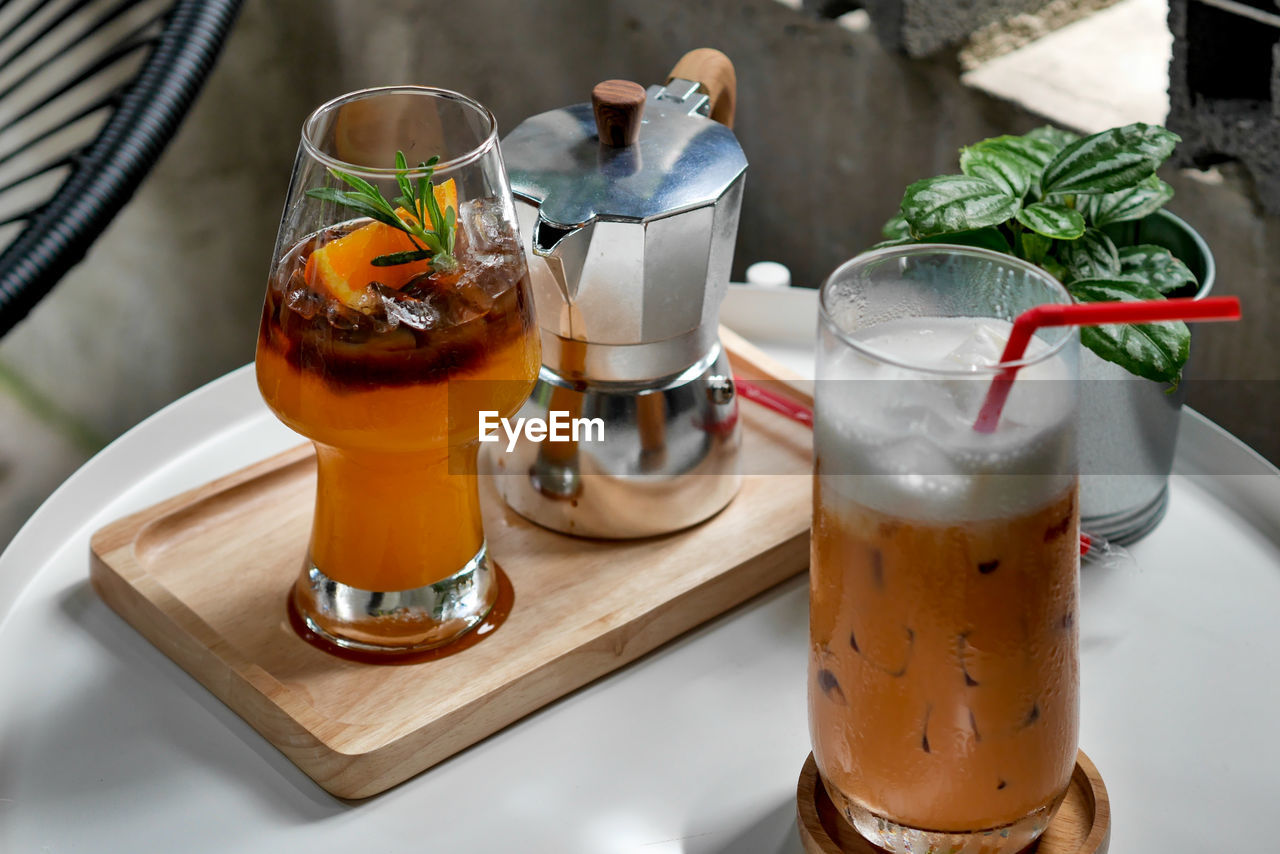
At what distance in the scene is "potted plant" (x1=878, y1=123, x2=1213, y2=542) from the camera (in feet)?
2.68

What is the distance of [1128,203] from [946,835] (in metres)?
0.45

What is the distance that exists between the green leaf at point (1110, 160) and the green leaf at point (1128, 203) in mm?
39

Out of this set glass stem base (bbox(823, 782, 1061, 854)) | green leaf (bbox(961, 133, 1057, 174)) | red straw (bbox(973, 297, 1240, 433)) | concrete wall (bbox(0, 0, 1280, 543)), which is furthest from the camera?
concrete wall (bbox(0, 0, 1280, 543))

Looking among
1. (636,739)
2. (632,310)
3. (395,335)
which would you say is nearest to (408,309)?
(395,335)

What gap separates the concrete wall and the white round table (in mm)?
709

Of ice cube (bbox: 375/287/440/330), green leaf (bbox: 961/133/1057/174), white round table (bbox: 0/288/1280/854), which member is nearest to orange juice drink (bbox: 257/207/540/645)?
ice cube (bbox: 375/287/440/330)

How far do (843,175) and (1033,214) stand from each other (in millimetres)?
898

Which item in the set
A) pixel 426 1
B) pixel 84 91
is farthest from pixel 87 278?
pixel 426 1

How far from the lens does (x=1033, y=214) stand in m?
0.83

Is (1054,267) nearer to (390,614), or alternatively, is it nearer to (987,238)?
(987,238)

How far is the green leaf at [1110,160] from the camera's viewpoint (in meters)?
0.84

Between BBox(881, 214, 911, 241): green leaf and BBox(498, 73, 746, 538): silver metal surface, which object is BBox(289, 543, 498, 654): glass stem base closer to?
BBox(498, 73, 746, 538): silver metal surface

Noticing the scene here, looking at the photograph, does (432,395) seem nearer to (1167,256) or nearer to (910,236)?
(910,236)

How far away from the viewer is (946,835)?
0.66 m
